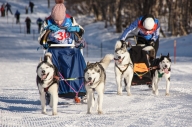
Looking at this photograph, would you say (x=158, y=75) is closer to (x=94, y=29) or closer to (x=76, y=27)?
(x=76, y=27)

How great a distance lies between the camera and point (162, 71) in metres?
9.60

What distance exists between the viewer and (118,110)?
7.77 metres

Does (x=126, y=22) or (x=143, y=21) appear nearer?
(x=143, y=21)

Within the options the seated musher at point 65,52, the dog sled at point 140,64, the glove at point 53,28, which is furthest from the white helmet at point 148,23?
the glove at point 53,28

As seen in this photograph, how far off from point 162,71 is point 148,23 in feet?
3.82

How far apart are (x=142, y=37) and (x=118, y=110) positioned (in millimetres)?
3112

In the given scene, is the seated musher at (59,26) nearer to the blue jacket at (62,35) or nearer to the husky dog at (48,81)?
the blue jacket at (62,35)

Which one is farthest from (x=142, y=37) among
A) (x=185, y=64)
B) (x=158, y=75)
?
(x=185, y=64)

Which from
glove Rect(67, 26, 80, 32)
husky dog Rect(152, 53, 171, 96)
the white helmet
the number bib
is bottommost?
husky dog Rect(152, 53, 171, 96)

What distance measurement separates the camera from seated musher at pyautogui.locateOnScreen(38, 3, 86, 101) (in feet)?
27.4

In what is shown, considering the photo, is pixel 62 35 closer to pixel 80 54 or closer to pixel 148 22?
pixel 80 54

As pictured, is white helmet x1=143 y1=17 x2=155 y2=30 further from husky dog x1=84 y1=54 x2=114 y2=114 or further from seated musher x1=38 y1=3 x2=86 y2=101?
husky dog x1=84 y1=54 x2=114 y2=114

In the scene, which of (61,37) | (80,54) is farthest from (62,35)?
(80,54)

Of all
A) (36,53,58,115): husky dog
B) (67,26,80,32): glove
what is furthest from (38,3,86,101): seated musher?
(36,53,58,115): husky dog
